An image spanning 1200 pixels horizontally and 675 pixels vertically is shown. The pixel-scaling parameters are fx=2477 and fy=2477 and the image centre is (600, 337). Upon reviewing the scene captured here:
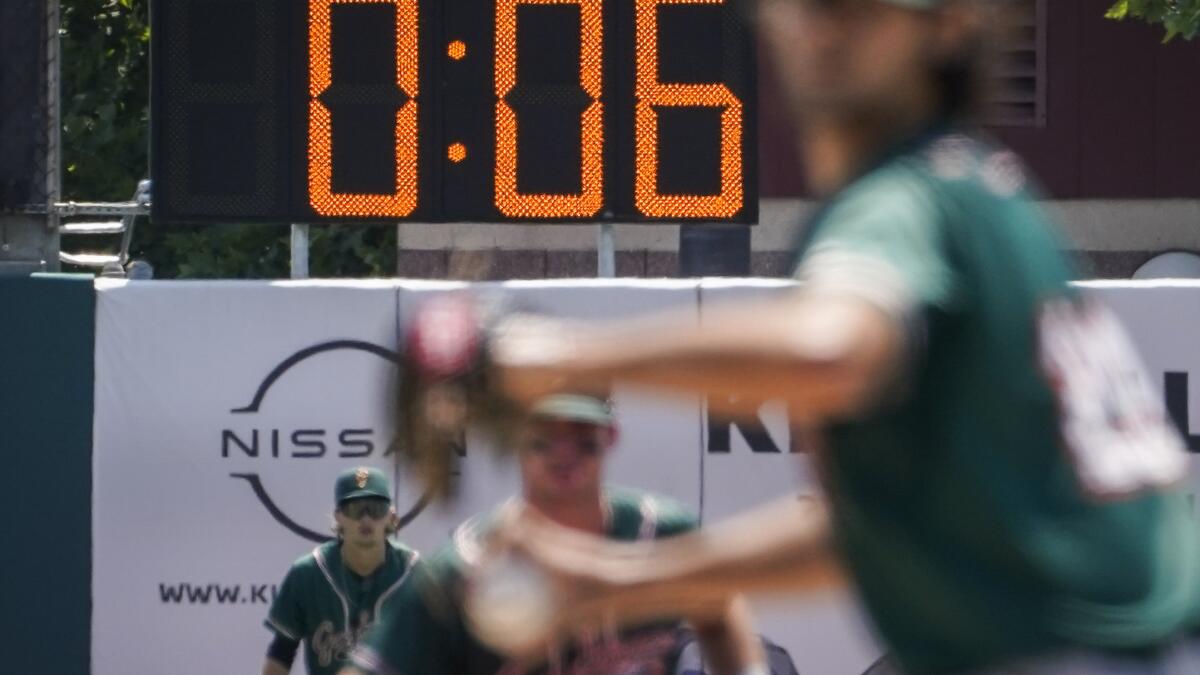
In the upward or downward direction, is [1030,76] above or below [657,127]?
above

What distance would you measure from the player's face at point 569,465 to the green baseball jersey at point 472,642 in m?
0.08

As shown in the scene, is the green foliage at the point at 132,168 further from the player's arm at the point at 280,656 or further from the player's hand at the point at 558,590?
the player's hand at the point at 558,590

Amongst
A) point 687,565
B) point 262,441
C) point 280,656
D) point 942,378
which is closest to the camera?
point 942,378

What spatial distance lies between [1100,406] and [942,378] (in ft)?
0.54

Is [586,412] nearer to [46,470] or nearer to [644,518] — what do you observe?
[644,518]

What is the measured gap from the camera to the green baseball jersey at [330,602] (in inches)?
309

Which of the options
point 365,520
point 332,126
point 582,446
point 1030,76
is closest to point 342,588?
point 365,520

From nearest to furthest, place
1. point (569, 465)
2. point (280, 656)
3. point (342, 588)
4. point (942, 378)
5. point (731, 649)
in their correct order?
point (942, 378) < point (731, 649) < point (569, 465) < point (342, 588) < point (280, 656)

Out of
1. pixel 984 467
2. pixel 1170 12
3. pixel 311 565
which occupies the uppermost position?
pixel 1170 12

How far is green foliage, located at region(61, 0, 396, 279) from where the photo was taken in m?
19.9

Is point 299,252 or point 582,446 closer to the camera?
point 582,446

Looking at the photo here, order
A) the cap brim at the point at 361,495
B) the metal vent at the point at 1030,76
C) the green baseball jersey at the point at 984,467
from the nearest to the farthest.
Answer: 1. the green baseball jersey at the point at 984,467
2. the cap brim at the point at 361,495
3. the metal vent at the point at 1030,76

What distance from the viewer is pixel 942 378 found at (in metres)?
2.02

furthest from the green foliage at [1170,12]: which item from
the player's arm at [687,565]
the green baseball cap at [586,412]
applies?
the player's arm at [687,565]
